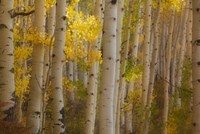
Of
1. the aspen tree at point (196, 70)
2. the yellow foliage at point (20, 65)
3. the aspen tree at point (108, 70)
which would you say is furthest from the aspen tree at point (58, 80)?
the aspen tree at point (196, 70)

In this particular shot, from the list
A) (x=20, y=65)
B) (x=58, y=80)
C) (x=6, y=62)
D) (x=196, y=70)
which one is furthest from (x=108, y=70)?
(x=20, y=65)

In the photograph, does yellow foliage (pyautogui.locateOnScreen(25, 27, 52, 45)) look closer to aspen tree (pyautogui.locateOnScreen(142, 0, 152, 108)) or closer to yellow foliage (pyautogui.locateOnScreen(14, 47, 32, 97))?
yellow foliage (pyautogui.locateOnScreen(14, 47, 32, 97))

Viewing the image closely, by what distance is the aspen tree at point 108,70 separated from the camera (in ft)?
21.0

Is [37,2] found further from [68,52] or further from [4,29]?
[68,52]

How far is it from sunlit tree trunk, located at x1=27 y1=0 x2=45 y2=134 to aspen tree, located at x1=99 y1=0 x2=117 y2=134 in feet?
5.74

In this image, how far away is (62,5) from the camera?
7.89m

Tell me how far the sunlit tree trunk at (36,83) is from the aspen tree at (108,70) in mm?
1748

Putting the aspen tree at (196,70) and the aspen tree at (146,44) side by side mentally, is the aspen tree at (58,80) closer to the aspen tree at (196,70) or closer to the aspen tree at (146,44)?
the aspen tree at (196,70)

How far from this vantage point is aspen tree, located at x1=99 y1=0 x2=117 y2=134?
252 inches

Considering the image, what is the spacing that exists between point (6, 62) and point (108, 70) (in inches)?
71.0

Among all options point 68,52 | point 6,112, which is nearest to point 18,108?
point 68,52

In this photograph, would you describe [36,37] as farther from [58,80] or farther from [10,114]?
[10,114]

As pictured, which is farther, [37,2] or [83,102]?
[83,102]

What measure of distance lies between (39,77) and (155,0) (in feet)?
26.3
